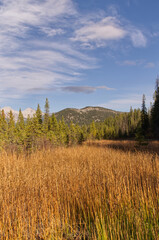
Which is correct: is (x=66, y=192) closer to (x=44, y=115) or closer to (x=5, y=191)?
(x=5, y=191)

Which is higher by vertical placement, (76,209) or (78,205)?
(78,205)

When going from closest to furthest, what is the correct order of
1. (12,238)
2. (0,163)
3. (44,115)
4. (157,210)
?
(12,238) → (157,210) → (0,163) → (44,115)

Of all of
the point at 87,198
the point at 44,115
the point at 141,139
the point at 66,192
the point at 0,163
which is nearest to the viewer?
the point at 87,198

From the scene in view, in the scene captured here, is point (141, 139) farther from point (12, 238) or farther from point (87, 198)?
point (12, 238)

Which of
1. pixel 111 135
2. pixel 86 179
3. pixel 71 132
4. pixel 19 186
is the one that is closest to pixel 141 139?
pixel 86 179

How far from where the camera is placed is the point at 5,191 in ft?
8.20

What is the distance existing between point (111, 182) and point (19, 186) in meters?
1.67

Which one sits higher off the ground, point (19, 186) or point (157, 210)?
Result: point (19, 186)

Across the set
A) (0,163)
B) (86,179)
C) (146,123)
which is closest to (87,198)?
(86,179)

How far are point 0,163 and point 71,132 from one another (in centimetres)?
3341

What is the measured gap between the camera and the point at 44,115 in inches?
1467

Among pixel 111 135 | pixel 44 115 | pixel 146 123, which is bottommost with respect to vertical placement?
pixel 111 135

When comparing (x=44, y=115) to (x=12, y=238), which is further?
(x=44, y=115)

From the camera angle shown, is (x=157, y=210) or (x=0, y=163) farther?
(x=0, y=163)
